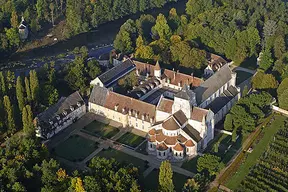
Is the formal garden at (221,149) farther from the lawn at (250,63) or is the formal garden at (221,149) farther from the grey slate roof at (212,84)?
the lawn at (250,63)

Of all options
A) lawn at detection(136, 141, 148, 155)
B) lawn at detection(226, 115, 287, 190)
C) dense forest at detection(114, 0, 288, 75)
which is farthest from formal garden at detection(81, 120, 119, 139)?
dense forest at detection(114, 0, 288, 75)

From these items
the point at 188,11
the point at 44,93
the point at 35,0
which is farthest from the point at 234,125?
the point at 35,0

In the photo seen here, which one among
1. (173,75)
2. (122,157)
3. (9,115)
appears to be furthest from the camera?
(173,75)

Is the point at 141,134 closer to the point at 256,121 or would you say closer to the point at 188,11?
the point at 256,121

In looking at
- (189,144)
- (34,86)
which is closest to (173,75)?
(189,144)

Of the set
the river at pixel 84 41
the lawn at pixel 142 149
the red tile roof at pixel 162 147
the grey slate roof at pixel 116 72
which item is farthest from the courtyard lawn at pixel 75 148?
the river at pixel 84 41

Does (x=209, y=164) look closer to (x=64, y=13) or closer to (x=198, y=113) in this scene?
(x=198, y=113)

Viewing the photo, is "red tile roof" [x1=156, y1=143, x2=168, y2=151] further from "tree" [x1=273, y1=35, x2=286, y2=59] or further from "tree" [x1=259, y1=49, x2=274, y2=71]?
"tree" [x1=273, y1=35, x2=286, y2=59]
